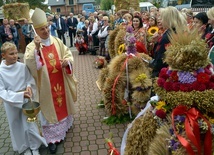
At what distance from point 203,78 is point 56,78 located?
2543 millimetres

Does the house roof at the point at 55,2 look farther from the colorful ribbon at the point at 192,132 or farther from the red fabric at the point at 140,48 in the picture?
the colorful ribbon at the point at 192,132

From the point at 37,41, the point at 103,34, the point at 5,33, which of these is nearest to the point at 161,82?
the point at 37,41

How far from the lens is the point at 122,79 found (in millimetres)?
4703

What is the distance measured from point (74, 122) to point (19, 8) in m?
11.0

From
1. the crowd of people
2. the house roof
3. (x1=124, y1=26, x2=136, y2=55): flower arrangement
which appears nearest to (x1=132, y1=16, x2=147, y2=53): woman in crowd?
(x1=124, y1=26, x2=136, y2=55): flower arrangement

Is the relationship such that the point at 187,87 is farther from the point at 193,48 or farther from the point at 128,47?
the point at 128,47

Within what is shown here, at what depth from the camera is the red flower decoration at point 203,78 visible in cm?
222

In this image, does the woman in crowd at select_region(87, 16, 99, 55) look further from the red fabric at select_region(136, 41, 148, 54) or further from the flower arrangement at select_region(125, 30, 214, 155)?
the flower arrangement at select_region(125, 30, 214, 155)

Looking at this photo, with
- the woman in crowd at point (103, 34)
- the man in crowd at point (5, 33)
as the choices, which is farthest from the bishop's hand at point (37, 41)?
the man in crowd at point (5, 33)

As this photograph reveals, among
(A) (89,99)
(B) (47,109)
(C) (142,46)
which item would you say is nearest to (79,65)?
(A) (89,99)

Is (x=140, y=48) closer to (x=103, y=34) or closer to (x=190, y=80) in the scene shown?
(x=190, y=80)

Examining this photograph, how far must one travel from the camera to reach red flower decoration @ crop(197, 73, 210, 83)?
7.29 ft

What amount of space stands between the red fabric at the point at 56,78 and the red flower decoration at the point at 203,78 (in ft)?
8.16

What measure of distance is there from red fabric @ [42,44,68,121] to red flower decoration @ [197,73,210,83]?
→ 249 centimetres
